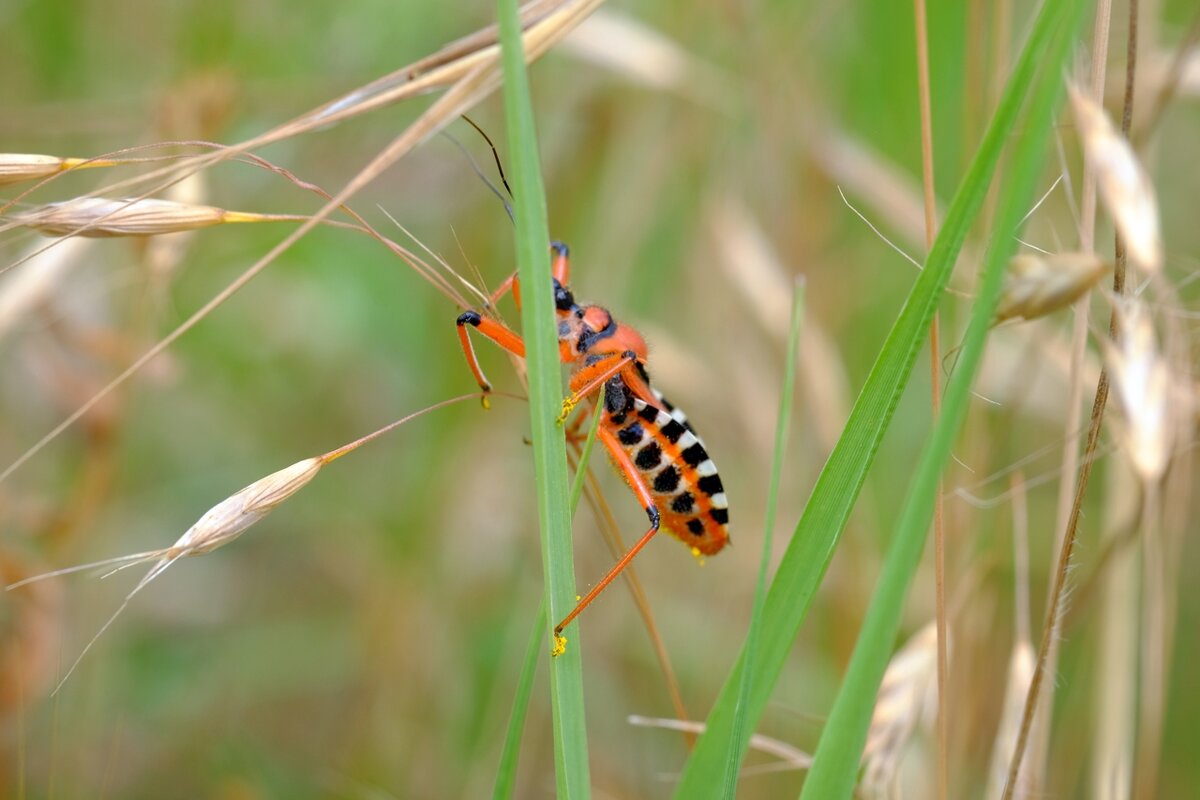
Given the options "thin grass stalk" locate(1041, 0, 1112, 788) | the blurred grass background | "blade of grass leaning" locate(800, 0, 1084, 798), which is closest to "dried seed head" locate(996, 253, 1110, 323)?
"blade of grass leaning" locate(800, 0, 1084, 798)

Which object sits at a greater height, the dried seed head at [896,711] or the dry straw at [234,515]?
the dried seed head at [896,711]

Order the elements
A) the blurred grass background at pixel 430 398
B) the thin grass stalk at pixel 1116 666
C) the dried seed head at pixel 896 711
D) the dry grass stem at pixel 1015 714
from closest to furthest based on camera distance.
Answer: the dried seed head at pixel 896 711, the dry grass stem at pixel 1015 714, the thin grass stalk at pixel 1116 666, the blurred grass background at pixel 430 398

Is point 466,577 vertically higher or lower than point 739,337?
lower

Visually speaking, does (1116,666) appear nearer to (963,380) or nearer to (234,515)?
(963,380)

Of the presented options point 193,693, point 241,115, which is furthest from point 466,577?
point 241,115

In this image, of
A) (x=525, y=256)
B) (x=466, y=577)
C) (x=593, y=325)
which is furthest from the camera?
(x=466, y=577)

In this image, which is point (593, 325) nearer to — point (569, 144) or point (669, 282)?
point (569, 144)

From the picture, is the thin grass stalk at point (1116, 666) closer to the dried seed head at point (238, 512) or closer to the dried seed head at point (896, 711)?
the dried seed head at point (896, 711)

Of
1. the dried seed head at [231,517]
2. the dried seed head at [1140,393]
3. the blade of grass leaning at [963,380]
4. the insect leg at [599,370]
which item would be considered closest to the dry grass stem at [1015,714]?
the dried seed head at [1140,393]
